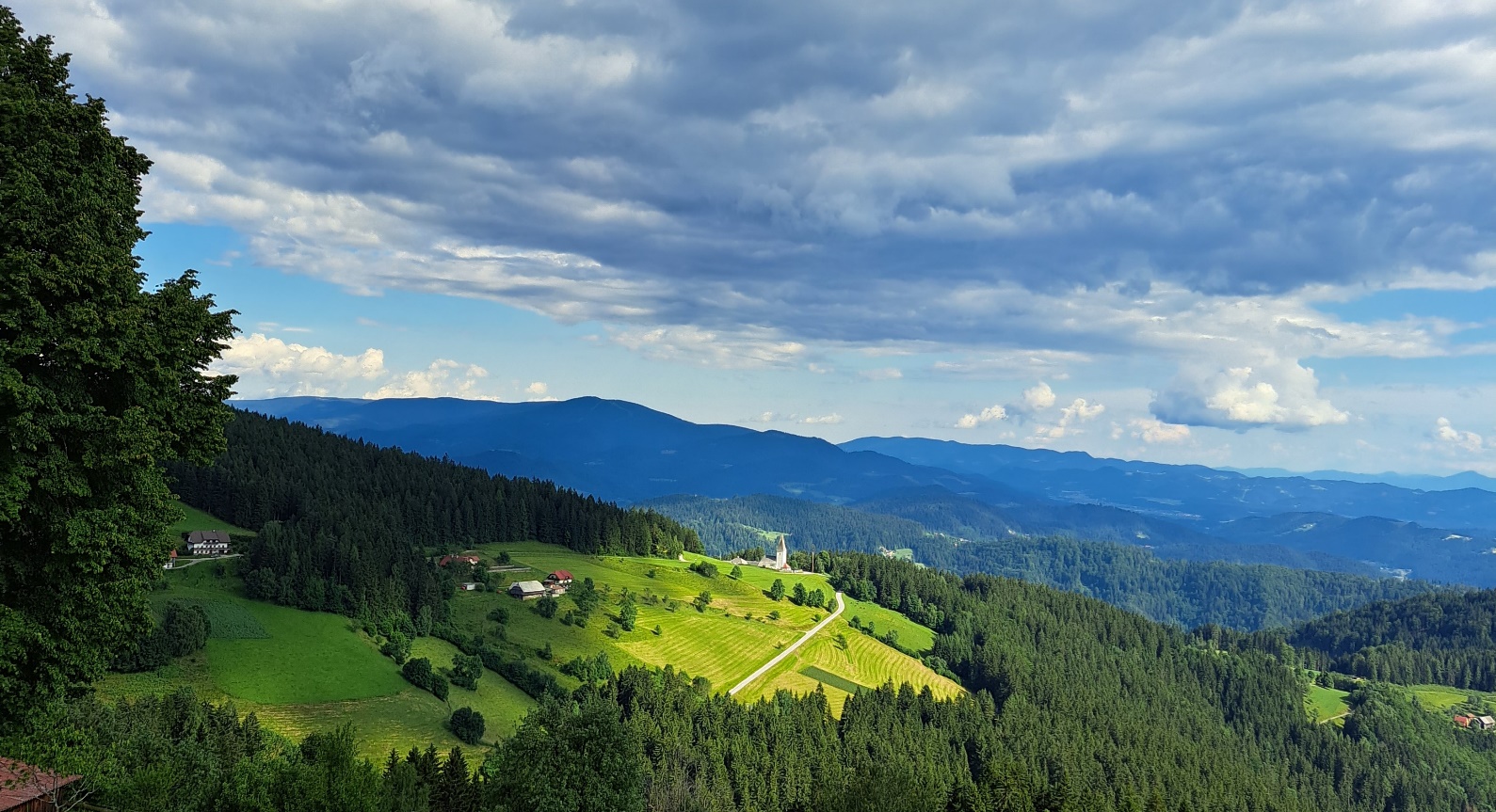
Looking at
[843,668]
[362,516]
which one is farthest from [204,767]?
[843,668]

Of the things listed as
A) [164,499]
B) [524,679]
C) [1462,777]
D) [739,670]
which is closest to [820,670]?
[739,670]

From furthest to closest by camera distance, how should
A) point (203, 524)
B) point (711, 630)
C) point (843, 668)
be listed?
point (711, 630) < point (843, 668) < point (203, 524)

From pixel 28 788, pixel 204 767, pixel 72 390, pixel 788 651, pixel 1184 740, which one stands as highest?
pixel 72 390

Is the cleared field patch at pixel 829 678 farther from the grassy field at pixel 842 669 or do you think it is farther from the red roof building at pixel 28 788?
the red roof building at pixel 28 788

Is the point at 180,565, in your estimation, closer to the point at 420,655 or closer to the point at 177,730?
the point at 420,655

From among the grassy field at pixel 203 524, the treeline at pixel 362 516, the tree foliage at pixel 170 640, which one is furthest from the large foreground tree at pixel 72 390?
the grassy field at pixel 203 524

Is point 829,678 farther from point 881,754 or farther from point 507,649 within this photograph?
point 507,649
